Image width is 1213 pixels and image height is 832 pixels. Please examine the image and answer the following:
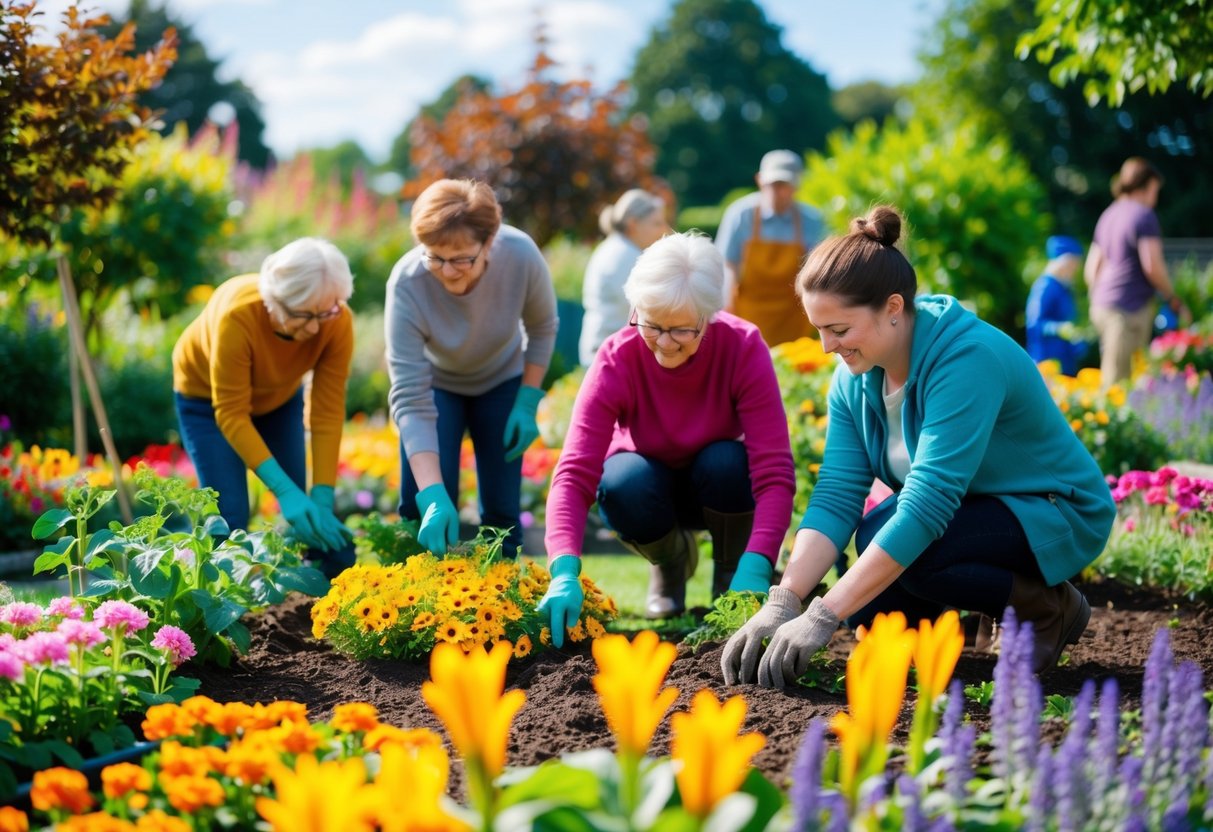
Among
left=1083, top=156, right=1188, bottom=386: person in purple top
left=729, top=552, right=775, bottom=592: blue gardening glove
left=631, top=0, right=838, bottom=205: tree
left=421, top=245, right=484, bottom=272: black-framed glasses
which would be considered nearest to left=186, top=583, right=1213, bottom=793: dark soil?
left=729, top=552, right=775, bottom=592: blue gardening glove

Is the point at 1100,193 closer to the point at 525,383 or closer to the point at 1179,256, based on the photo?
the point at 1179,256

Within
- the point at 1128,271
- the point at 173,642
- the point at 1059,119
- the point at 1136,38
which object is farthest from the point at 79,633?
the point at 1059,119

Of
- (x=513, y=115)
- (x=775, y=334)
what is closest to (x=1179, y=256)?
(x=513, y=115)

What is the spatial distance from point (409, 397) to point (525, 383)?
0.51 metres

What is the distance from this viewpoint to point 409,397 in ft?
12.5

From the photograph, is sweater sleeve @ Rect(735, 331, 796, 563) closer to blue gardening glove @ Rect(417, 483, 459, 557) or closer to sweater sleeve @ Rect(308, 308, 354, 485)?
A: blue gardening glove @ Rect(417, 483, 459, 557)

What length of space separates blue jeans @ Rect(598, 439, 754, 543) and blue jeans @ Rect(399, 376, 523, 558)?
2.11 feet

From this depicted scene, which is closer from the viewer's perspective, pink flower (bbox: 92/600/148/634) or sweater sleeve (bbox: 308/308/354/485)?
pink flower (bbox: 92/600/148/634)

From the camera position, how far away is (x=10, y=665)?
2125 mm

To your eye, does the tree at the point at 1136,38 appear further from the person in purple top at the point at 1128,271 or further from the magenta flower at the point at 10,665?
the magenta flower at the point at 10,665

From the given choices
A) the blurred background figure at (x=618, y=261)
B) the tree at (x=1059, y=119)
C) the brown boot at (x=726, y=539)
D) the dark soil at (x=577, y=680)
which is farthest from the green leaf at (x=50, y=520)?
the tree at (x=1059, y=119)

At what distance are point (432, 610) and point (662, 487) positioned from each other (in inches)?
32.9

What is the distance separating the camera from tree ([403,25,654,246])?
12.0m

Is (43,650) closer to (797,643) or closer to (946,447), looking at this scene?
(797,643)
